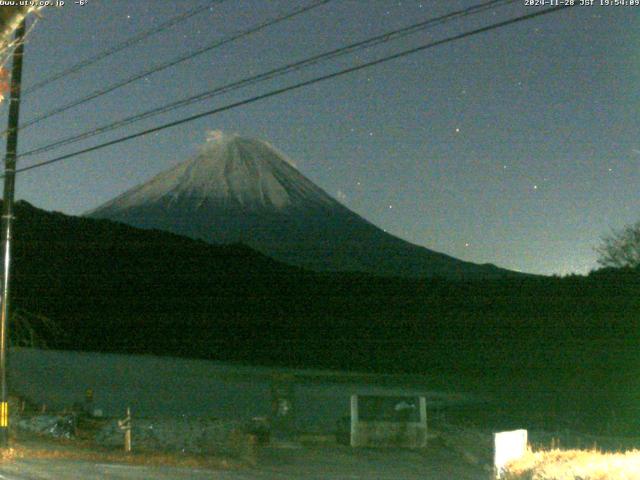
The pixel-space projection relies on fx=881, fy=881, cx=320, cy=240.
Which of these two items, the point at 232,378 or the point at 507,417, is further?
the point at 232,378

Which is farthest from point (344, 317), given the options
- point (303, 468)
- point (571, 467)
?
point (571, 467)

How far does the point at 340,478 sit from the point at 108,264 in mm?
76462

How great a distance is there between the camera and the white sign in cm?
1241

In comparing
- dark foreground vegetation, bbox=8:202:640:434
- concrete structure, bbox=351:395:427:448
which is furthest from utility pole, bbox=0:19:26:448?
dark foreground vegetation, bbox=8:202:640:434

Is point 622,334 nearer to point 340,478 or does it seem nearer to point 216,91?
point 340,478

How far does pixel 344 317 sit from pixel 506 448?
63728mm

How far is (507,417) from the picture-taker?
125ft

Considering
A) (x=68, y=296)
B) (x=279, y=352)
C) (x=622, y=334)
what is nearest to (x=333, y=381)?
(x=279, y=352)

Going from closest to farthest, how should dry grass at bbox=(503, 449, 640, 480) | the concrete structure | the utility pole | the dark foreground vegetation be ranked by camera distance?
dry grass at bbox=(503, 449, 640, 480) < the utility pole < the concrete structure < the dark foreground vegetation

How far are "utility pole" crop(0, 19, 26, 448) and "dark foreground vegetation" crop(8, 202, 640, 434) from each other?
98.2 ft

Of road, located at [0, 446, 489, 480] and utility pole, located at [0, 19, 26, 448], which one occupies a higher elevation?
utility pole, located at [0, 19, 26, 448]

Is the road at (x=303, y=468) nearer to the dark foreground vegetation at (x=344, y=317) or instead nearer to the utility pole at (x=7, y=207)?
the utility pole at (x=7, y=207)

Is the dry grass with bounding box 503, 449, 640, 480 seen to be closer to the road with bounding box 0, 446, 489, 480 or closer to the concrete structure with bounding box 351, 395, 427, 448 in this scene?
the road with bounding box 0, 446, 489, 480

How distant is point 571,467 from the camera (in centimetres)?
1084
